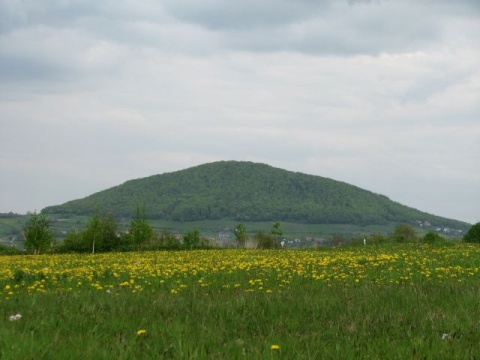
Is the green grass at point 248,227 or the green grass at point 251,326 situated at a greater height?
the green grass at point 248,227

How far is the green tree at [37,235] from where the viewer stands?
160ft

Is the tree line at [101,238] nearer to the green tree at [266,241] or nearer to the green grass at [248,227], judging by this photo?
the green tree at [266,241]

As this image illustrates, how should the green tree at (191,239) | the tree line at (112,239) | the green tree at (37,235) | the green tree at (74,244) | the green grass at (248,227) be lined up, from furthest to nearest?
the green grass at (248,227), the green tree at (191,239), the green tree at (74,244), the tree line at (112,239), the green tree at (37,235)

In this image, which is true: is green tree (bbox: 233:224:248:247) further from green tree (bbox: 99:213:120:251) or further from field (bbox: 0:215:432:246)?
field (bbox: 0:215:432:246)

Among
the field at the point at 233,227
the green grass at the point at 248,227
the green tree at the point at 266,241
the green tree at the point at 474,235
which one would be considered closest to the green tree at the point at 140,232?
the green tree at the point at 266,241

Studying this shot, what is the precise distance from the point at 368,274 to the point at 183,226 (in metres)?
169

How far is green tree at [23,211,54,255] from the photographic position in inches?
1924

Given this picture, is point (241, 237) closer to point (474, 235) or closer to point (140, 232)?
point (140, 232)

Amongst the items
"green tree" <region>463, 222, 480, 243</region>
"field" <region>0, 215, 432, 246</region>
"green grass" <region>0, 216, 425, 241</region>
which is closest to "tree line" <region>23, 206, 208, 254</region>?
"green tree" <region>463, 222, 480, 243</region>

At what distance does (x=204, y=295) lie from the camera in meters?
10.4

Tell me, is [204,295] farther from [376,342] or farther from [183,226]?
[183,226]

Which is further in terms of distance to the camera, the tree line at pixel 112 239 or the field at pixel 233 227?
the field at pixel 233 227

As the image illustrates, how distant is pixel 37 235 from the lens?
49.0m

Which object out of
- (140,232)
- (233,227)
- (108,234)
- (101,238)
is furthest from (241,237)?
(233,227)
